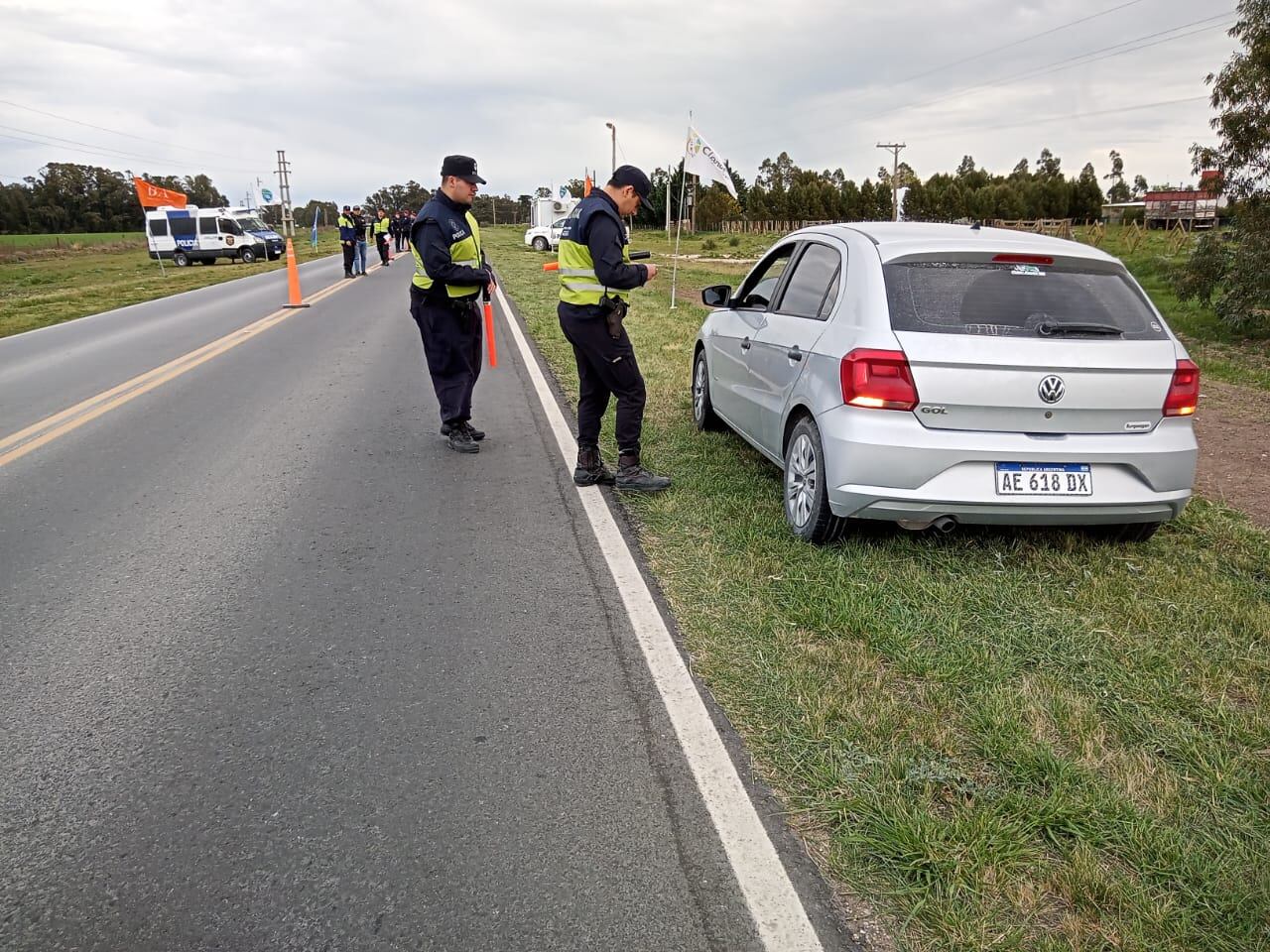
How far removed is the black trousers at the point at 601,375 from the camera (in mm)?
5738

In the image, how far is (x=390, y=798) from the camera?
9.12 feet

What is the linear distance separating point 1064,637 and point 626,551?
6.95 feet

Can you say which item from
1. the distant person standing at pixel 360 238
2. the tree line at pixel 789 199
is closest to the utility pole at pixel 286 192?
the tree line at pixel 789 199

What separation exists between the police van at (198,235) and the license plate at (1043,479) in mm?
39794

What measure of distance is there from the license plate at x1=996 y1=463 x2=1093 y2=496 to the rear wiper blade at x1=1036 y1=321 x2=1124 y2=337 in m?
0.62

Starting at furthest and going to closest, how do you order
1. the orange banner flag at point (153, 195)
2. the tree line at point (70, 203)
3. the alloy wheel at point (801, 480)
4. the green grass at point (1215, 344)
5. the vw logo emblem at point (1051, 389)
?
the tree line at point (70, 203)
the orange banner flag at point (153, 195)
the green grass at point (1215, 344)
the alloy wheel at point (801, 480)
the vw logo emblem at point (1051, 389)

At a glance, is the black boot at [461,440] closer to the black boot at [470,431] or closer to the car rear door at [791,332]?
the black boot at [470,431]

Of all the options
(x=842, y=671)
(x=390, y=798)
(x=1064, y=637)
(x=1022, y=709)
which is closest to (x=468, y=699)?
(x=390, y=798)

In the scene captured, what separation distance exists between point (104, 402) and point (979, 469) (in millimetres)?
7704

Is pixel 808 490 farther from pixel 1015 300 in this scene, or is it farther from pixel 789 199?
pixel 789 199

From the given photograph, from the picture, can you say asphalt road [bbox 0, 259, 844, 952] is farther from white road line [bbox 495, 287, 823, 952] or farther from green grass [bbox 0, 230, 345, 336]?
green grass [bbox 0, 230, 345, 336]

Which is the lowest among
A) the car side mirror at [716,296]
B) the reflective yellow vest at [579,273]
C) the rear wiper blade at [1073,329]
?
the rear wiper blade at [1073,329]

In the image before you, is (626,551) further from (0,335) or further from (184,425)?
(0,335)

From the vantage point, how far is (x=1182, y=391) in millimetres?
4391
